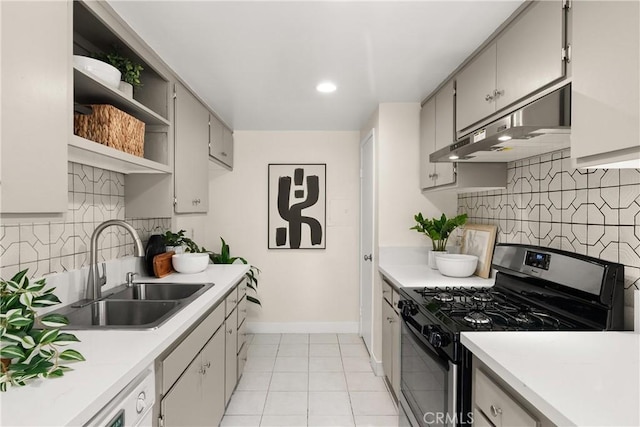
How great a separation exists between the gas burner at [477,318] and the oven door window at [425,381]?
0.64 ft

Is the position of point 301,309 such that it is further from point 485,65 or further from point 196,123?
point 485,65

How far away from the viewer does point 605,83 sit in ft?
3.44

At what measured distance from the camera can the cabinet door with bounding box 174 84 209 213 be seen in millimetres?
2324

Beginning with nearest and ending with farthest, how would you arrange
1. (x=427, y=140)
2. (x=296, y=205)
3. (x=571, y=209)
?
(x=571, y=209) < (x=427, y=140) < (x=296, y=205)

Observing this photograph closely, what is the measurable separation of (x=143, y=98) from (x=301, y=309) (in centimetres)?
271

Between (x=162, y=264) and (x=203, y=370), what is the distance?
872 mm

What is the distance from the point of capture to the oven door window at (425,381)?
1.41 metres

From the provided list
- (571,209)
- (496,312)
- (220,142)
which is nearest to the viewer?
(496,312)

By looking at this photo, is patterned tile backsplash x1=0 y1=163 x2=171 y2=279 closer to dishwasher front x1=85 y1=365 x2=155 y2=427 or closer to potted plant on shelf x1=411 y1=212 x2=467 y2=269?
dishwasher front x1=85 y1=365 x2=155 y2=427

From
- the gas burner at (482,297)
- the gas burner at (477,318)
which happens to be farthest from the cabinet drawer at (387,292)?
the gas burner at (477,318)

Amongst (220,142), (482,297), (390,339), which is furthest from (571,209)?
(220,142)

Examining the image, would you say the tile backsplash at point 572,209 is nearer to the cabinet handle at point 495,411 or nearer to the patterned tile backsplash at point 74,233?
the cabinet handle at point 495,411

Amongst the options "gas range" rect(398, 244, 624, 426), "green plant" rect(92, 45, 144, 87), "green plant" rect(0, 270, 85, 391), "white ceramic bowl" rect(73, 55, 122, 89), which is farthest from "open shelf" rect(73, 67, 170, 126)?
"gas range" rect(398, 244, 624, 426)

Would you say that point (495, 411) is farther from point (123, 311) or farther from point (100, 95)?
point (100, 95)
